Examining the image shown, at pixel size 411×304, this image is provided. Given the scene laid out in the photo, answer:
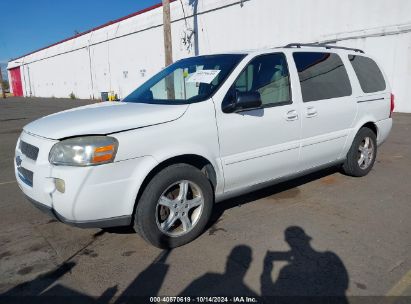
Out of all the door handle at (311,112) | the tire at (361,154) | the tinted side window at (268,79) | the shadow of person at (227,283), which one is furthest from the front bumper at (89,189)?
the tire at (361,154)

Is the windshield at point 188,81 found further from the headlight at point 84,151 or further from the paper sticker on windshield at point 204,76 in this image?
the headlight at point 84,151

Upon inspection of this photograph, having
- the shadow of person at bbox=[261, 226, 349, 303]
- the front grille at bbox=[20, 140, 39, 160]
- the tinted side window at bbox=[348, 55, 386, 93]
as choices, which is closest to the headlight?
the front grille at bbox=[20, 140, 39, 160]

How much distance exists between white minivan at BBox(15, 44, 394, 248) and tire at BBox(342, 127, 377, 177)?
163mm

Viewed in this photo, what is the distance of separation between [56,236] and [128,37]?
986 inches

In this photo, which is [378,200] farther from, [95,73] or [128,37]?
[95,73]

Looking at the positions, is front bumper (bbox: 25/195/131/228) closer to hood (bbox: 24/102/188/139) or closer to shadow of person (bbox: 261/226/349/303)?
hood (bbox: 24/102/188/139)

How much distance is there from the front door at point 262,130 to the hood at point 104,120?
0.58 m

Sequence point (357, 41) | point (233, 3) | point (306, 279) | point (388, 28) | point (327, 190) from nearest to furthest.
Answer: point (306, 279) < point (327, 190) < point (388, 28) < point (357, 41) < point (233, 3)

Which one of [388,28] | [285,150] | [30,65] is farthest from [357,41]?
[30,65]

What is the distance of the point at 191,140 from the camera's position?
131 inches

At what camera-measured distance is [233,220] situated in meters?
4.02

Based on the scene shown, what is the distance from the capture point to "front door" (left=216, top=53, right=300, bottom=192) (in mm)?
3627

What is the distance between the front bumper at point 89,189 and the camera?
9.43 ft

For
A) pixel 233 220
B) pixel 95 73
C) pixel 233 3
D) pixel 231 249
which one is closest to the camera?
pixel 231 249
